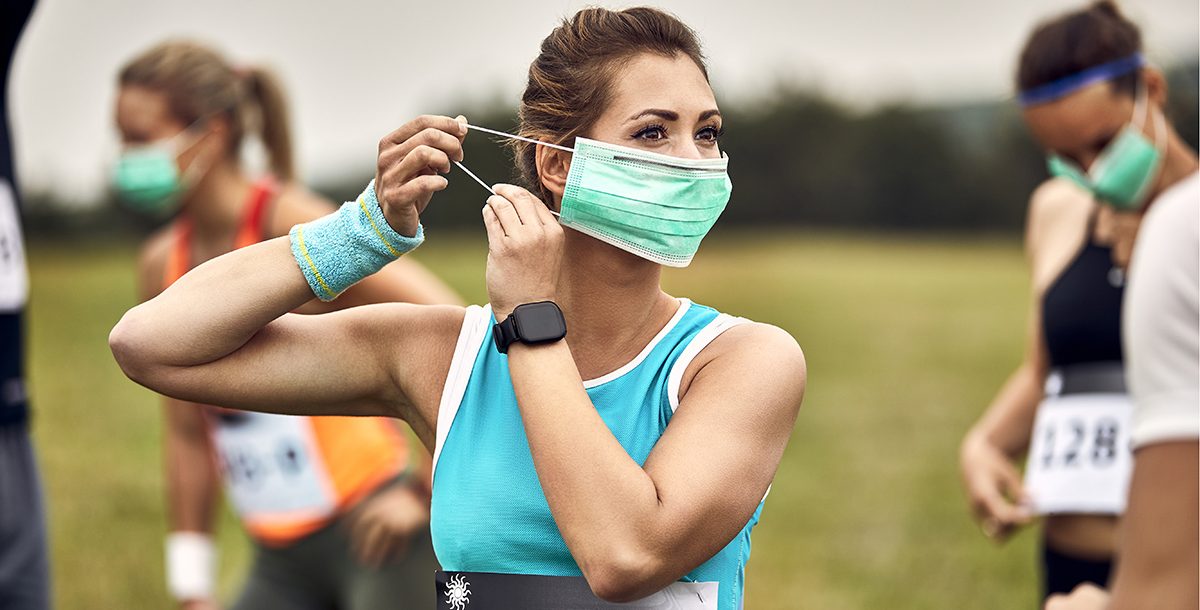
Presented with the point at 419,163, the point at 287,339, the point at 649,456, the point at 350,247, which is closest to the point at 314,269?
the point at 350,247

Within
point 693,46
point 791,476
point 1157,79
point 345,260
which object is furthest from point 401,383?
point 791,476

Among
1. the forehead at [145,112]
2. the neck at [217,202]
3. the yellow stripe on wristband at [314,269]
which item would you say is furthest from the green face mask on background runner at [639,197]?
the forehead at [145,112]

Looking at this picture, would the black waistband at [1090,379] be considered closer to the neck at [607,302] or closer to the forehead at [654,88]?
the neck at [607,302]

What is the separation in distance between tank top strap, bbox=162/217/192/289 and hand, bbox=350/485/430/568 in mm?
1094

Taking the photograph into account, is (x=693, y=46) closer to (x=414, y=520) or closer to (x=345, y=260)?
(x=345, y=260)

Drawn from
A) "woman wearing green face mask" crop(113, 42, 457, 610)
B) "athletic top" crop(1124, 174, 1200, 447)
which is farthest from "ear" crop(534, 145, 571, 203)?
A: "woman wearing green face mask" crop(113, 42, 457, 610)

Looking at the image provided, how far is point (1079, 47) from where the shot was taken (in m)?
4.07

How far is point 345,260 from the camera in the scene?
243 centimetres

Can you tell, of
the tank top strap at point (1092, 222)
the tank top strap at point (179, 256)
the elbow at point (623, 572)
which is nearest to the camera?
the elbow at point (623, 572)

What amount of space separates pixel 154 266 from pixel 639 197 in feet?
9.27

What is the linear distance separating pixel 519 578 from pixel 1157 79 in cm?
283

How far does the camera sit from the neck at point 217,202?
458 centimetres

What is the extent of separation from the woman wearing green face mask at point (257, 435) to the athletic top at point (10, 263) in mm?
572

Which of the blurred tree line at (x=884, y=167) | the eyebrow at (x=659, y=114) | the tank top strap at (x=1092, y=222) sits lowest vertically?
the blurred tree line at (x=884, y=167)
